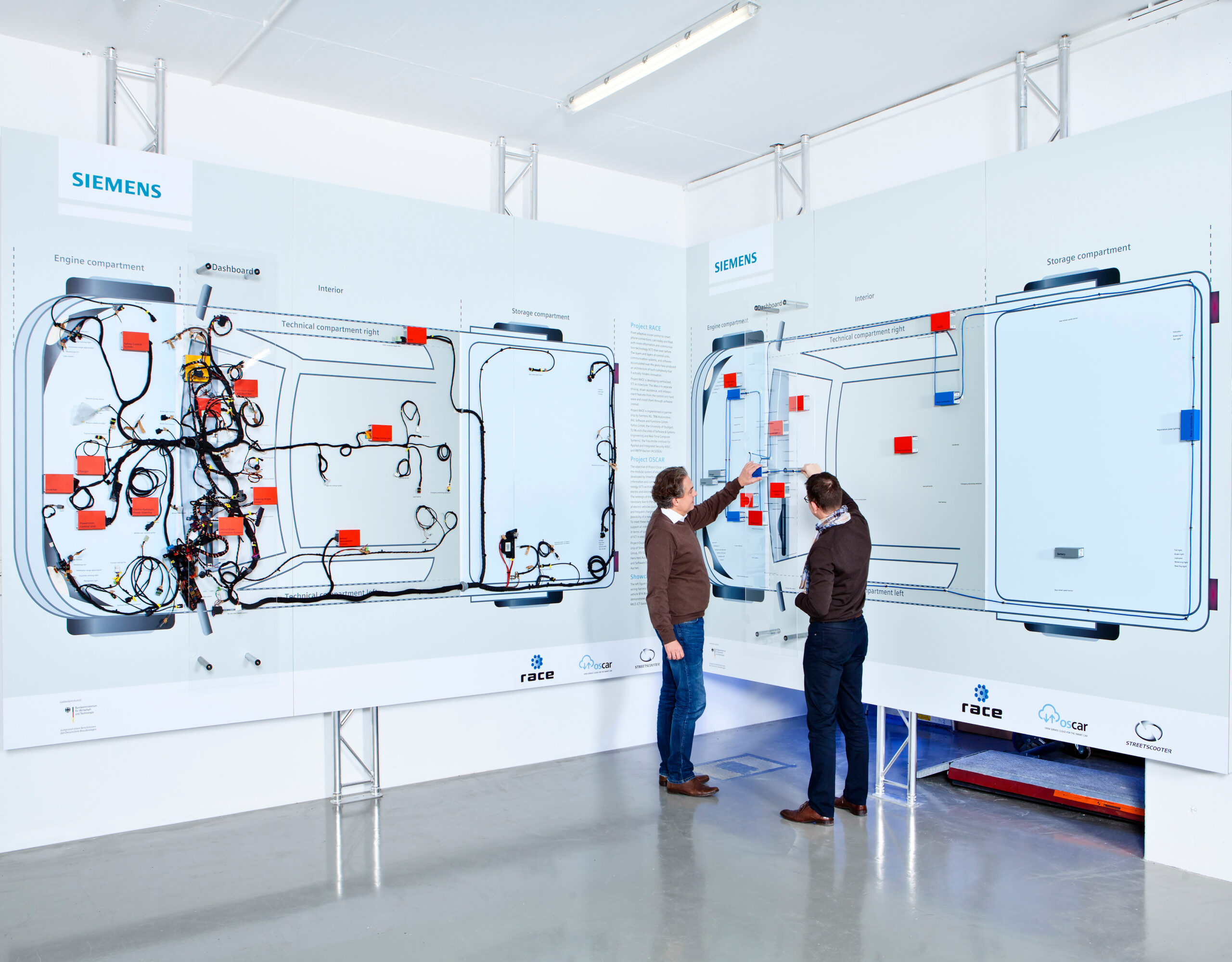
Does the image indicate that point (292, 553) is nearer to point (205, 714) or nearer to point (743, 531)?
point (205, 714)

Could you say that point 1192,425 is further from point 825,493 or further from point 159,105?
point 159,105

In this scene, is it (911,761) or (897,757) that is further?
(897,757)

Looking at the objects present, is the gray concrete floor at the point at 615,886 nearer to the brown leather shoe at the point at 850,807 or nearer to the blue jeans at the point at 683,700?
the brown leather shoe at the point at 850,807

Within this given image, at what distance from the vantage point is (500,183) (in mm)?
5715

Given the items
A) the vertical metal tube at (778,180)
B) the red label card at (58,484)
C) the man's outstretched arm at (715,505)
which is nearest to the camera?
the red label card at (58,484)

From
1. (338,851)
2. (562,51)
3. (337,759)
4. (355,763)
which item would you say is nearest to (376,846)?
(338,851)

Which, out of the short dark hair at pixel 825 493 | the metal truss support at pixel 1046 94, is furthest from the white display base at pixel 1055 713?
the metal truss support at pixel 1046 94

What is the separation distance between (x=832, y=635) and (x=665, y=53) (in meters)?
2.79

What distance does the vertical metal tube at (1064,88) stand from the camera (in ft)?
14.6

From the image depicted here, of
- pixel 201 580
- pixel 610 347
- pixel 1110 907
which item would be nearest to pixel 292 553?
pixel 201 580

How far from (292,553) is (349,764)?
114 centimetres

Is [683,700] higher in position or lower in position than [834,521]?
lower

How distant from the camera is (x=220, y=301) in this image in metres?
4.29

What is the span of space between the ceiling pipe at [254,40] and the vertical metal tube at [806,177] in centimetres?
305
